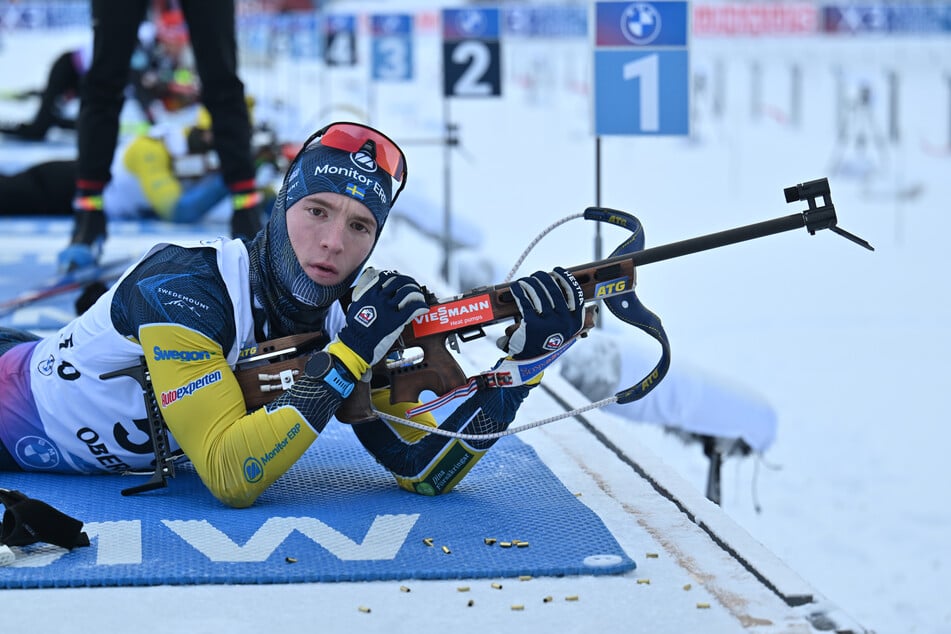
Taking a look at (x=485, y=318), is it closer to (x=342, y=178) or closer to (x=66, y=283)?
(x=342, y=178)

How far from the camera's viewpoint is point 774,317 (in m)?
7.66

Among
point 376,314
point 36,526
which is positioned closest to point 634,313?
point 376,314

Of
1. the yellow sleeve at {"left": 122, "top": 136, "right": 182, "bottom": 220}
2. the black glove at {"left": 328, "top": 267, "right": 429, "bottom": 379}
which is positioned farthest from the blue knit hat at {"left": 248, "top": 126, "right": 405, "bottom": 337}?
the yellow sleeve at {"left": 122, "top": 136, "right": 182, "bottom": 220}

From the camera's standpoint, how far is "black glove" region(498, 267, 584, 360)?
8.42ft

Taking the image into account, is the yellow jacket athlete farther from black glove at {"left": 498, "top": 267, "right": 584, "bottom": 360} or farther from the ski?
the ski

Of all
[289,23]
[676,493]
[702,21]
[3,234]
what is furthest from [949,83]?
[676,493]

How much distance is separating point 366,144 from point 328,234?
219 mm

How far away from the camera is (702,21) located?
2297cm

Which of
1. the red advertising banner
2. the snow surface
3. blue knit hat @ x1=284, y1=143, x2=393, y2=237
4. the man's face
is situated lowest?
the snow surface

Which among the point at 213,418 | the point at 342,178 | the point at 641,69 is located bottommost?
the point at 213,418

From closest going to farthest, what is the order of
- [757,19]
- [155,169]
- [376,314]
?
1. [376,314]
2. [155,169]
3. [757,19]

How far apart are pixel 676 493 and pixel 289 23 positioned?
19581 millimetres

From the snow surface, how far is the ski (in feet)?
4.83

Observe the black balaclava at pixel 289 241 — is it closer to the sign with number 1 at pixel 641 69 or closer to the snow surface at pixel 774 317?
the snow surface at pixel 774 317
